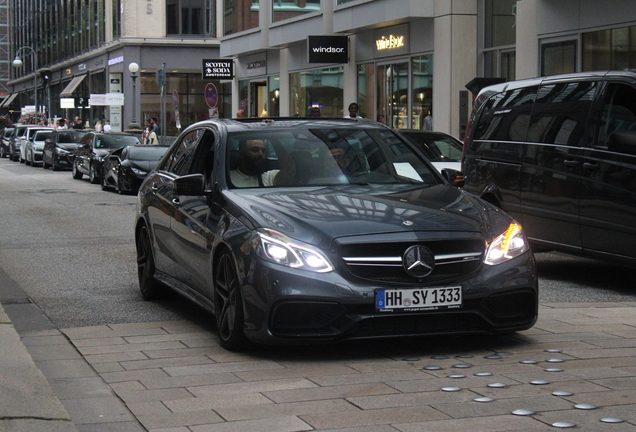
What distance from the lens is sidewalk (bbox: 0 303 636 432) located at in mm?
4938

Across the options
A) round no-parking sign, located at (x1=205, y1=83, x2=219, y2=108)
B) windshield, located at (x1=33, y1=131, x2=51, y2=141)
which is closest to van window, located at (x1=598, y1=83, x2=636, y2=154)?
round no-parking sign, located at (x1=205, y1=83, x2=219, y2=108)

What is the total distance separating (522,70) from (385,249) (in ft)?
55.5

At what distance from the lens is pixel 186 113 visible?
2525 inches

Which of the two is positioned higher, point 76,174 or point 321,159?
point 321,159

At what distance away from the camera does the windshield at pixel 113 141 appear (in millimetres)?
33750

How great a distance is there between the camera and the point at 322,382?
19.0 ft

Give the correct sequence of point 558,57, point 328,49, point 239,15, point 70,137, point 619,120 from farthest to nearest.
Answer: point 239,15 → point 70,137 → point 328,49 → point 558,57 → point 619,120

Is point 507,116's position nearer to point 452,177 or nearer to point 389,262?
point 452,177

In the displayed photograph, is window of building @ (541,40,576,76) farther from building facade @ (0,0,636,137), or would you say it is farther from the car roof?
the car roof

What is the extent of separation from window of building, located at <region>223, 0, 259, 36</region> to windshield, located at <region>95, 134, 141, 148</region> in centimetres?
857

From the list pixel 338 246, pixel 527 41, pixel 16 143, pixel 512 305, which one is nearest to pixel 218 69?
pixel 16 143

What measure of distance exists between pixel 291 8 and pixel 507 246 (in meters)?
30.9

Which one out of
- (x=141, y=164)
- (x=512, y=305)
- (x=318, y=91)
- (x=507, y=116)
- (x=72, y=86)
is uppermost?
(x=72, y=86)

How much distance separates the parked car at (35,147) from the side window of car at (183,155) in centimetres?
3878
